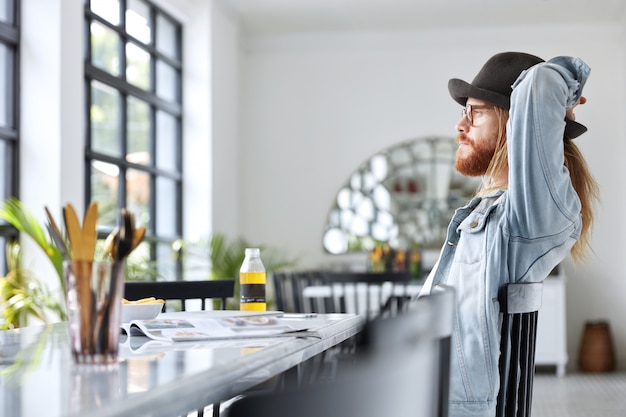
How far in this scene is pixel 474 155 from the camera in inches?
76.9

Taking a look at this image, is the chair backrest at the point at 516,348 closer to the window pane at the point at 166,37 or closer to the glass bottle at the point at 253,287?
the glass bottle at the point at 253,287

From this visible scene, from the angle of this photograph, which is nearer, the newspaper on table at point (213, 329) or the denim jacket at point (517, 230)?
the newspaper on table at point (213, 329)

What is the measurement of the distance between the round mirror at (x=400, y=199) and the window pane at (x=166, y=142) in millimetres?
1632

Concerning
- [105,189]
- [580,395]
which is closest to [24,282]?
[105,189]

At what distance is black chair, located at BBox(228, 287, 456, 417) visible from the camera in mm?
911

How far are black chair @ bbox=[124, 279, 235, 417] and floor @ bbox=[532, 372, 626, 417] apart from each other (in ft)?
9.76

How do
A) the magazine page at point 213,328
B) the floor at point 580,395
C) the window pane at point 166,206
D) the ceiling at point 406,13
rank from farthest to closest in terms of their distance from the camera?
the ceiling at point 406,13 < the window pane at point 166,206 < the floor at point 580,395 < the magazine page at point 213,328

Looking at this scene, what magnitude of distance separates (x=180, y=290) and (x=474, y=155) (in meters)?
0.87

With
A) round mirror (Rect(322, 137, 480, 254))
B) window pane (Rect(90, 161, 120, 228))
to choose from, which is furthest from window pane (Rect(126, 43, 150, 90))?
round mirror (Rect(322, 137, 480, 254))

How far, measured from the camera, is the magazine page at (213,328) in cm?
145

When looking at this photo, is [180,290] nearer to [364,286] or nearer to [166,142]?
[364,286]

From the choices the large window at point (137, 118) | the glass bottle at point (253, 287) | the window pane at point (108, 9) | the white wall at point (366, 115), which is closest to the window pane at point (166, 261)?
the large window at point (137, 118)

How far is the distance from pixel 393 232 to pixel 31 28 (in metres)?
3.95

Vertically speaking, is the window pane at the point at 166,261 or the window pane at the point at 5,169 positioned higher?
the window pane at the point at 5,169
